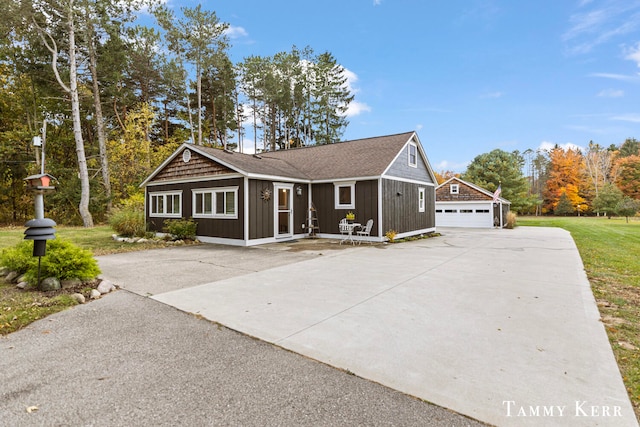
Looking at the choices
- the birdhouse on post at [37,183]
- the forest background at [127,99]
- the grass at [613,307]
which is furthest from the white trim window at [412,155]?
the forest background at [127,99]

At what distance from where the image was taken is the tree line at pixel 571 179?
107 ft

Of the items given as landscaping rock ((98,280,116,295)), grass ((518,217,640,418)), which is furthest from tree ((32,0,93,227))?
grass ((518,217,640,418))

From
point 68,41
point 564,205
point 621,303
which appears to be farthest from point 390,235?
point 564,205

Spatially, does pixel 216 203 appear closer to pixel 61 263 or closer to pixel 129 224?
pixel 129 224

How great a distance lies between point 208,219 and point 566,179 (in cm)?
4980

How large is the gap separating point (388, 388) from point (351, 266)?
4.98m

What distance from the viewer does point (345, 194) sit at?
13.0 metres

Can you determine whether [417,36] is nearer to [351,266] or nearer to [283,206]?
[283,206]

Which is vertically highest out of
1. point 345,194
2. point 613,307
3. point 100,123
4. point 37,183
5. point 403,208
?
point 100,123

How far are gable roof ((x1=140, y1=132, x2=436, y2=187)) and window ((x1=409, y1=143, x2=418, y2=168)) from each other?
29 centimetres

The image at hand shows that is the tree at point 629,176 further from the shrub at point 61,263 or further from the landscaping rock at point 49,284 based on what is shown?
the landscaping rock at point 49,284

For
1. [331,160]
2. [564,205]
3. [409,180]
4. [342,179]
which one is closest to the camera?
[342,179]

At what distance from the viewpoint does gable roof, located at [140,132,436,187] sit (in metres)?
12.0

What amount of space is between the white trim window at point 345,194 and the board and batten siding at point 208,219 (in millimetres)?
4145
